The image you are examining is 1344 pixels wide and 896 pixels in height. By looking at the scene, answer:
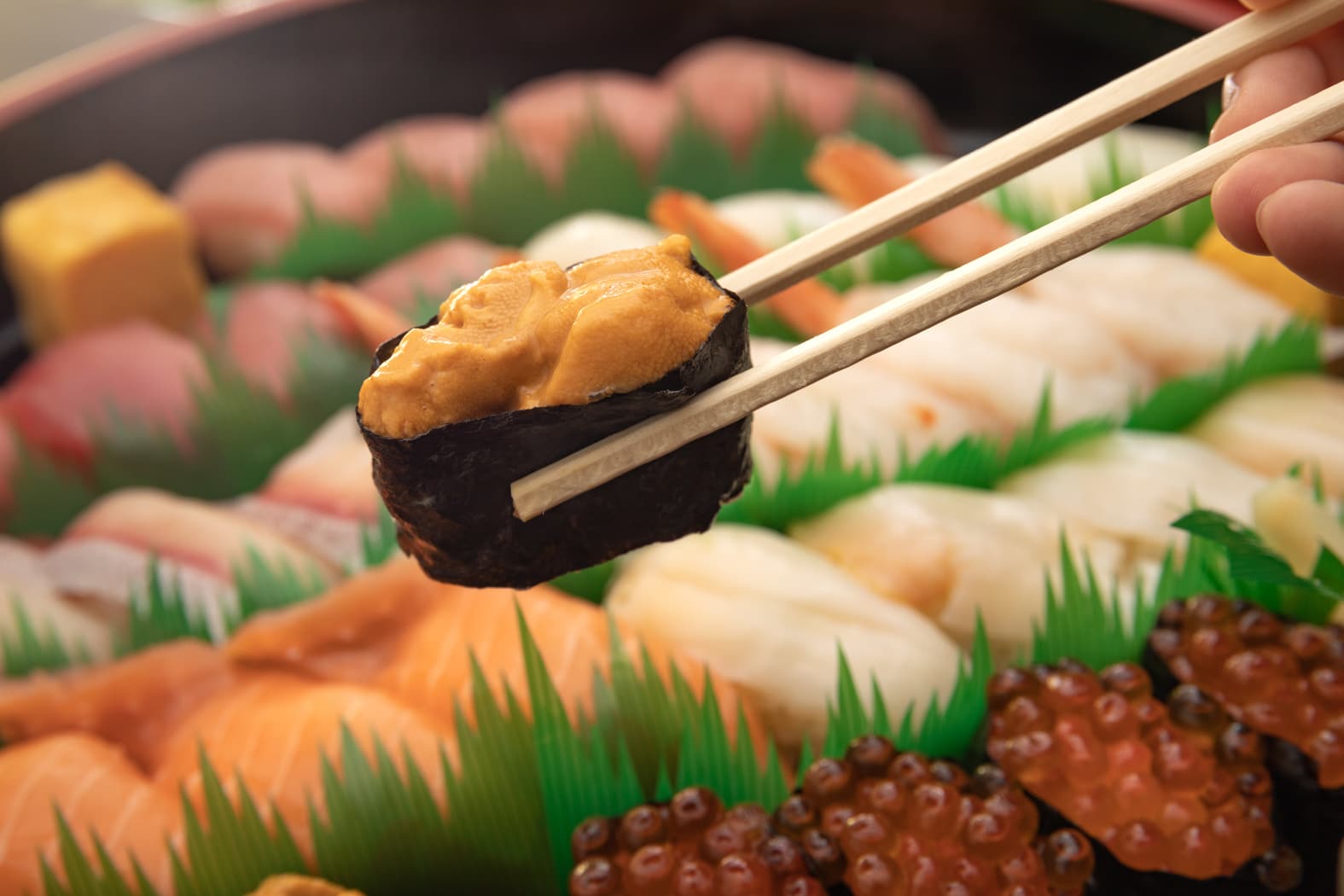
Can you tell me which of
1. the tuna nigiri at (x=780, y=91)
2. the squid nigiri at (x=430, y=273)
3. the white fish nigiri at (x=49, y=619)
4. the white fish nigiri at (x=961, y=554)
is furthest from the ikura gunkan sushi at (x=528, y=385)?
the tuna nigiri at (x=780, y=91)

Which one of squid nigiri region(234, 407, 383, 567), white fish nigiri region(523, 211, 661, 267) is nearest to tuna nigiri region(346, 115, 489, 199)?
white fish nigiri region(523, 211, 661, 267)

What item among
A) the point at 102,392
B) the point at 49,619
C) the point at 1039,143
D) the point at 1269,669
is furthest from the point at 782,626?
the point at 102,392

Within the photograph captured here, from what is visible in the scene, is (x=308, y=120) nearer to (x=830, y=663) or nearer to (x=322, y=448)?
(x=322, y=448)

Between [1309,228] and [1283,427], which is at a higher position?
[1309,228]

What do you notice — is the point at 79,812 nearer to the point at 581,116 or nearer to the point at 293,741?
the point at 293,741

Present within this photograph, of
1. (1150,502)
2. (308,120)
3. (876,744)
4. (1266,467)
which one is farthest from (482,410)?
(308,120)

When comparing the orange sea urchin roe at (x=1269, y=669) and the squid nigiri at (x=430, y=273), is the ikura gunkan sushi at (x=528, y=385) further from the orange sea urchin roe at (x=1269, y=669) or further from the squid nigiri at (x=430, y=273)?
the squid nigiri at (x=430, y=273)

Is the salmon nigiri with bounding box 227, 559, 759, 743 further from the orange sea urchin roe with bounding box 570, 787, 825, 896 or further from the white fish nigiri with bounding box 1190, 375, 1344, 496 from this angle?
the white fish nigiri with bounding box 1190, 375, 1344, 496
